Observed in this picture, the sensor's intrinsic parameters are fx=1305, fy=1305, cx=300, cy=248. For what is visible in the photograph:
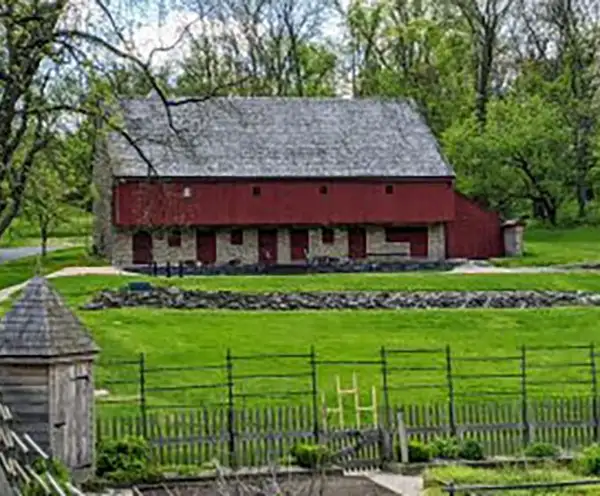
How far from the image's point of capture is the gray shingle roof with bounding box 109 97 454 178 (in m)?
60.5

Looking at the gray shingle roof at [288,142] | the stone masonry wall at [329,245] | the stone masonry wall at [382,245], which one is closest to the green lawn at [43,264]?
the gray shingle roof at [288,142]

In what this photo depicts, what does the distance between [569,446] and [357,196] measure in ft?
115

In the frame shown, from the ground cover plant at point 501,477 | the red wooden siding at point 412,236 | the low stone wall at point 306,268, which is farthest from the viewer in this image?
the red wooden siding at point 412,236

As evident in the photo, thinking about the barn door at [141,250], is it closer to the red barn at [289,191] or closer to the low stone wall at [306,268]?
the red barn at [289,191]

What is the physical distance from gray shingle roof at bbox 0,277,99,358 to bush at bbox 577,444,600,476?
9325 millimetres

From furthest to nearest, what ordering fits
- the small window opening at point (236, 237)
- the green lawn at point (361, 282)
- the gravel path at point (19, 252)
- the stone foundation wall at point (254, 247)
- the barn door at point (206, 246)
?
the gravel path at point (19, 252), the small window opening at point (236, 237), the barn door at point (206, 246), the stone foundation wall at point (254, 247), the green lawn at point (361, 282)

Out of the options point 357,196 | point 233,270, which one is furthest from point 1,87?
point 357,196

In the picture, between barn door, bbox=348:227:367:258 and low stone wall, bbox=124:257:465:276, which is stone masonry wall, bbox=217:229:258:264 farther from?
barn door, bbox=348:227:367:258

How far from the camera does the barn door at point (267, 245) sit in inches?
2441

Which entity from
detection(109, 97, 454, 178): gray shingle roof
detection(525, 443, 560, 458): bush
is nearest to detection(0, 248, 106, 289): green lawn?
detection(109, 97, 454, 178): gray shingle roof

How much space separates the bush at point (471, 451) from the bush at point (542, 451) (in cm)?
93

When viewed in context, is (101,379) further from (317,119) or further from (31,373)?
(317,119)

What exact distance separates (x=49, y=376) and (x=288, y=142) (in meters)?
40.6

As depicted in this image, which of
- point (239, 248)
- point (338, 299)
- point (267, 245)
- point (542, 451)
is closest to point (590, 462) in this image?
point (542, 451)
